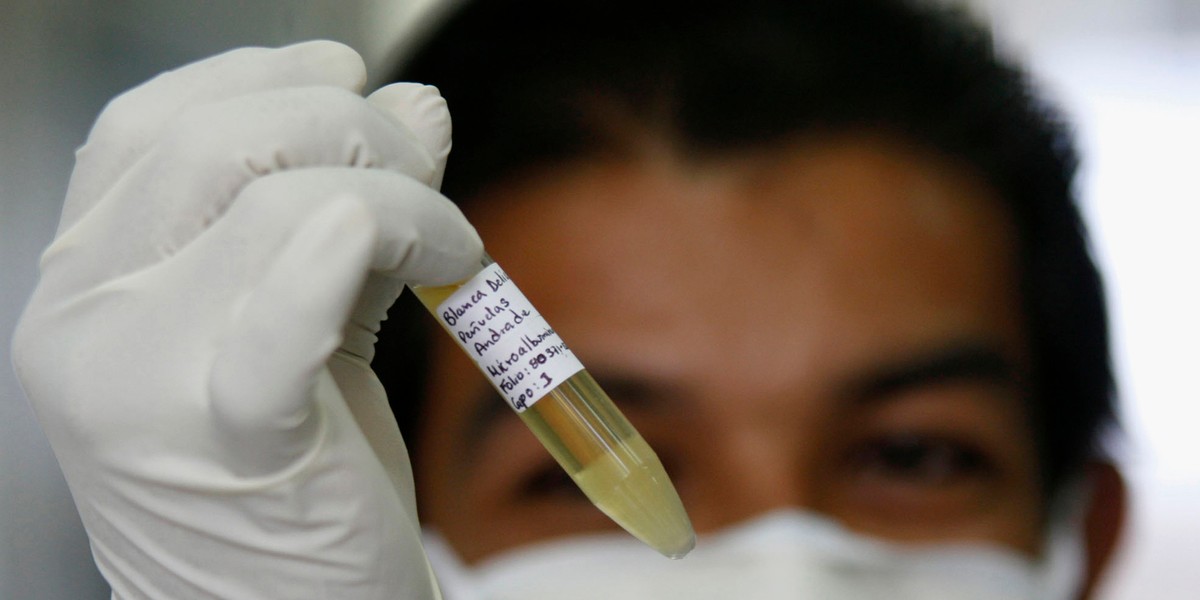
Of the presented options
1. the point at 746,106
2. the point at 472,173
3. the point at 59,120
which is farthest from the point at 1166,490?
the point at 59,120

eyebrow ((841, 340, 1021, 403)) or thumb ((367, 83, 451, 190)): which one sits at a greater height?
thumb ((367, 83, 451, 190))

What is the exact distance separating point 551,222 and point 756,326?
27cm

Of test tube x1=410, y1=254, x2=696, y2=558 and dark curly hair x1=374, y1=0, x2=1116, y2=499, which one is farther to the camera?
dark curly hair x1=374, y1=0, x2=1116, y2=499

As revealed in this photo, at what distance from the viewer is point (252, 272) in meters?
0.53

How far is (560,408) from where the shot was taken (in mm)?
560

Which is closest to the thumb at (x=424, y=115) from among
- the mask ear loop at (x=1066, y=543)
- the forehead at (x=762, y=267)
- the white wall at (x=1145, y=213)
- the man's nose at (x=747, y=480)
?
the forehead at (x=762, y=267)

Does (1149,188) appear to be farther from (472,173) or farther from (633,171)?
(472,173)

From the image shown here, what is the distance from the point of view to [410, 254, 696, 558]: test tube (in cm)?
54

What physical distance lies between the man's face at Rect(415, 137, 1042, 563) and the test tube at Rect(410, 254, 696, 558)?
1.64 ft

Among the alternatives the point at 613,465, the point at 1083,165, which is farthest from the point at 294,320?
the point at 1083,165

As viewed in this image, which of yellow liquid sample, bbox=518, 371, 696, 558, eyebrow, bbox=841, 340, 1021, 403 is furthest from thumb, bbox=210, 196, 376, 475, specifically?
eyebrow, bbox=841, 340, 1021, 403

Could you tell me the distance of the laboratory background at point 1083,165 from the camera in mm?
1073

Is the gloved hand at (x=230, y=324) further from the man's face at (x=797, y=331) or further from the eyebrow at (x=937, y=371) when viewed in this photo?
the eyebrow at (x=937, y=371)

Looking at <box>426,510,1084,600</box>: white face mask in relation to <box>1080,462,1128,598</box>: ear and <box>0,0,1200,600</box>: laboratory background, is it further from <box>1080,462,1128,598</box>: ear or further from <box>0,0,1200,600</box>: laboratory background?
<box>0,0,1200,600</box>: laboratory background
